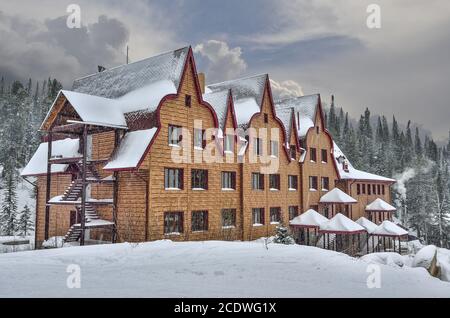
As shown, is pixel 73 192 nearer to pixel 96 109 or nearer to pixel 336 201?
pixel 96 109

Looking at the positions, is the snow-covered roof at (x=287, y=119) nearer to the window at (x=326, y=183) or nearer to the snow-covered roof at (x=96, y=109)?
the window at (x=326, y=183)

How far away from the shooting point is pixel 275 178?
34.7 meters

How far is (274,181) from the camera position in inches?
1366

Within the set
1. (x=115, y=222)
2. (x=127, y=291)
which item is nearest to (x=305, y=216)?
(x=115, y=222)

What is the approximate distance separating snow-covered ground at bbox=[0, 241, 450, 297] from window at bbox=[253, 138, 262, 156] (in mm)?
18153

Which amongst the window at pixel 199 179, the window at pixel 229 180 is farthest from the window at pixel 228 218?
the window at pixel 199 179

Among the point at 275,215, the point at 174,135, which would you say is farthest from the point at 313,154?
the point at 174,135

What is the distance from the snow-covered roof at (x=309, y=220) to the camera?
111 feet

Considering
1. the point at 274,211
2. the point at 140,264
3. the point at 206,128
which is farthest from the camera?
the point at 274,211

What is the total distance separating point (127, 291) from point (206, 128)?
18986 millimetres

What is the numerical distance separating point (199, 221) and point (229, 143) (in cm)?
653

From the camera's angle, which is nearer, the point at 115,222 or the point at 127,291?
the point at 127,291

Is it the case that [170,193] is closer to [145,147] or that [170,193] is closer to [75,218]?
[145,147]

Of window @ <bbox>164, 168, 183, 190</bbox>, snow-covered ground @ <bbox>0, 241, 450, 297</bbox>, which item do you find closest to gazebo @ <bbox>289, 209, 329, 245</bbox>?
window @ <bbox>164, 168, 183, 190</bbox>
